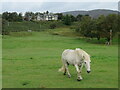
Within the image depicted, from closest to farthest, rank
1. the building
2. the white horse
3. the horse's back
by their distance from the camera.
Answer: the white horse, the horse's back, the building

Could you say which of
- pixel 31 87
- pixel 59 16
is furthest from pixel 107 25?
pixel 59 16

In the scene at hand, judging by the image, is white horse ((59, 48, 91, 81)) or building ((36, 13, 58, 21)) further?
building ((36, 13, 58, 21))

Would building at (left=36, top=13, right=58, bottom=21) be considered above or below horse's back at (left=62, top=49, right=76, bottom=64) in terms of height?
above

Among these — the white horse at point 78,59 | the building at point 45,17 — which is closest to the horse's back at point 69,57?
the white horse at point 78,59

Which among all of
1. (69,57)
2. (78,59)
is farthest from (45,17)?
(78,59)

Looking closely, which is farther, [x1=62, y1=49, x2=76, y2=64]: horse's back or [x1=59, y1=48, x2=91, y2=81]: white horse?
[x1=62, y1=49, x2=76, y2=64]: horse's back

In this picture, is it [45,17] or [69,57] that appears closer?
[69,57]

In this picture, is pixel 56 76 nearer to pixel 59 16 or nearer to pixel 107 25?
pixel 107 25

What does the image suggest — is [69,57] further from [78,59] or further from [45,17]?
[45,17]

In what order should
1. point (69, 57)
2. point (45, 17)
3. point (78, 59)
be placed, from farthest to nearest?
point (45, 17), point (69, 57), point (78, 59)

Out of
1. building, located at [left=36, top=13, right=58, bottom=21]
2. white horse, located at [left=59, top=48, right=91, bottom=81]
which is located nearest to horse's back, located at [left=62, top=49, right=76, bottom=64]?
white horse, located at [left=59, top=48, right=91, bottom=81]

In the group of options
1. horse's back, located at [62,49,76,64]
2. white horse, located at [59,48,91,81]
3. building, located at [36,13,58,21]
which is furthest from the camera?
building, located at [36,13,58,21]

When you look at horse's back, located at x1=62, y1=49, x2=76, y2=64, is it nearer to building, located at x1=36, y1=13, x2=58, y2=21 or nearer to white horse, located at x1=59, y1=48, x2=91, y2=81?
white horse, located at x1=59, y1=48, x2=91, y2=81

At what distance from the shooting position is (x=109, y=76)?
10766 mm
